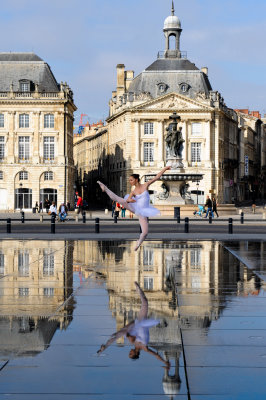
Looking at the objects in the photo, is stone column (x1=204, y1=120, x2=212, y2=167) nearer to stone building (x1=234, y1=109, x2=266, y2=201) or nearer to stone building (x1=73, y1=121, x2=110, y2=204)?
stone building (x1=234, y1=109, x2=266, y2=201)

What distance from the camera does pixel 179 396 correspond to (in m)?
6.95

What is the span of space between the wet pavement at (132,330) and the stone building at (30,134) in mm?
72665

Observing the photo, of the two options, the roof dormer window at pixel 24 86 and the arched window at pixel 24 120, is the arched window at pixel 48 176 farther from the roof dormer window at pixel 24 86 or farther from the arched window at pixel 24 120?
the roof dormer window at pixel 24 86

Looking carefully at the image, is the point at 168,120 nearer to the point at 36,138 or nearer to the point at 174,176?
the point at 36,138

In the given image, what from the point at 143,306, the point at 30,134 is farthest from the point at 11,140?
the point at 143,306

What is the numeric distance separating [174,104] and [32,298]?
9341 centimetres

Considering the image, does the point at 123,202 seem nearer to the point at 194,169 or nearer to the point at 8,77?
the point at 8,77

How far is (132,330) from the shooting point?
9.77 meters

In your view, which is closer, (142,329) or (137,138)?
(142,329)

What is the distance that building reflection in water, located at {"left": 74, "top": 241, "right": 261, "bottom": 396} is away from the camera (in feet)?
32.1

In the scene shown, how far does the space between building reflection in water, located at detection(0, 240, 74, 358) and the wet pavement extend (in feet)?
0.05

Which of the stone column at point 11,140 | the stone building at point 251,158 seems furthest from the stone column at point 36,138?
the stone building at point 251,158

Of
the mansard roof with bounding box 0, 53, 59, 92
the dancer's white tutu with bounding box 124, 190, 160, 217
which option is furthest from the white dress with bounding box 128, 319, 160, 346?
the mansard roof with bounding box 0, 53, 59, 92

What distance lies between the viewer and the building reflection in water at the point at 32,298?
916cm
